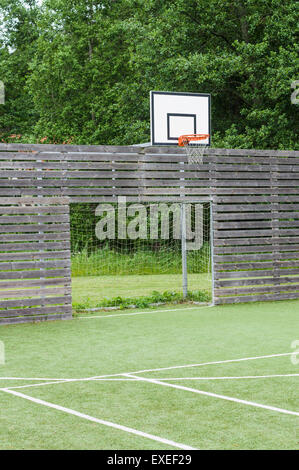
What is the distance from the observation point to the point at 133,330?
10.1 metres

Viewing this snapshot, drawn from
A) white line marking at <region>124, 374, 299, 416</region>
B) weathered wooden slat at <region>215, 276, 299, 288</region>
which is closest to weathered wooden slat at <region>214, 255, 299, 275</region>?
weathered wooden slat at <region>215, 276, 299, 288</region>

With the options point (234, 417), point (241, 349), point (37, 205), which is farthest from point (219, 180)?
point (234, 417)

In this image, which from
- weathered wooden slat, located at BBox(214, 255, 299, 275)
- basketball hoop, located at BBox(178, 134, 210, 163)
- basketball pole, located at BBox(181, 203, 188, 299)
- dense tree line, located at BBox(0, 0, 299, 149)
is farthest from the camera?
dense tree line, located at BBox(0, 0, 299, 149)

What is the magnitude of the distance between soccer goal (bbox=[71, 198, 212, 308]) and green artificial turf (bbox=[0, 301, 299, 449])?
4811 mm

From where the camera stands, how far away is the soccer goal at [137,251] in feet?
54.3

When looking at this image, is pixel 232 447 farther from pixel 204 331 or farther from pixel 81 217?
pixel 81 217

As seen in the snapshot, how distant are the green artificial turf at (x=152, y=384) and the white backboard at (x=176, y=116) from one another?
11.8 ft

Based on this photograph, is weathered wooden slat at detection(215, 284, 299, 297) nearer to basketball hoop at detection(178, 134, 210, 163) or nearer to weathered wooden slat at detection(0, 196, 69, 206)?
basketball hoop at detection(178, 134, 210, 163)

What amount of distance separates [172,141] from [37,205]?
3221 mm

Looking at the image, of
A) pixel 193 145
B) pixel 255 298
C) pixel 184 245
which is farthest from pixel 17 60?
pixel 255 298

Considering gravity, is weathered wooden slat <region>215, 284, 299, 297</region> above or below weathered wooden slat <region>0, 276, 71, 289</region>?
below

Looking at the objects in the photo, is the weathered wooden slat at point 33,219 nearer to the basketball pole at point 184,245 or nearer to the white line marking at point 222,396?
the basketball pole at point 184,245

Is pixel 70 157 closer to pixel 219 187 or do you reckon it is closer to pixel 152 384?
pixel 219 187

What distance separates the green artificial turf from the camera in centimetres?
486
